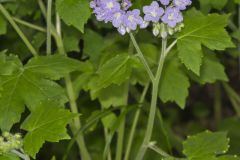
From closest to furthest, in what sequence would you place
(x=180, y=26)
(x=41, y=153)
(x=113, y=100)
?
(x=180, y=26) < (x=113, y=100) < (x=41, y=153)

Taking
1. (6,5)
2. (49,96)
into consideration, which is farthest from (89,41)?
(49,96)

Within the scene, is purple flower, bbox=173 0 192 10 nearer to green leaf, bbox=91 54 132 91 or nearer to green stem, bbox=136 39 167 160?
green stem, bbox=136 39 167 160

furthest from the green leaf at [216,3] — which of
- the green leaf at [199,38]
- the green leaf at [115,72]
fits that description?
the green leaf at [115,72]

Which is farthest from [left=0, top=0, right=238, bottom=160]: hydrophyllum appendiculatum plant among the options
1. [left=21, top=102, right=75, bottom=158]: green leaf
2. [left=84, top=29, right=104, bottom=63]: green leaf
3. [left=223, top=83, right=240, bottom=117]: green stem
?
[left=223, top=83, right=240, bottom=117]: green stem

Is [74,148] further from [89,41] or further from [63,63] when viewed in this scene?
[63,63]

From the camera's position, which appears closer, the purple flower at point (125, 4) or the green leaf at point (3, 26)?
the purple flower at point (125, 4)

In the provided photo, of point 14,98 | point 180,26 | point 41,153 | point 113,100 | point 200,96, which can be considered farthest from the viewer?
point 200,96

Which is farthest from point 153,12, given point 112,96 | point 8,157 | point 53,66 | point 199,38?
point 112,96

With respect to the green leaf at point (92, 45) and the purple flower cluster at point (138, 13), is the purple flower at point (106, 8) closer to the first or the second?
the purple flower cluster at point (138, 13)
